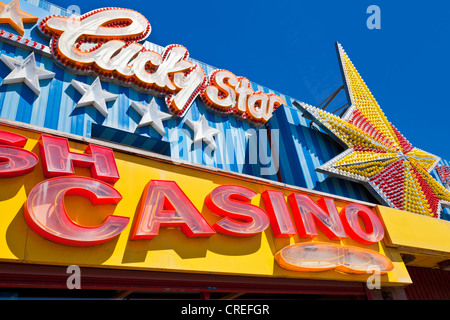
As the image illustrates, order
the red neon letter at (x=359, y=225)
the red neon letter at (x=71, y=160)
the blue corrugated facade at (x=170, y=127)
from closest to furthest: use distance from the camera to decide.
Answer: the red neon letter at (x=71, y=160) → the red neon letter at (x=359, y=225) → the blue corrugated facade at (x=170, y=127)

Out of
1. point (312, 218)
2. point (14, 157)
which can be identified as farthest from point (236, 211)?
point (14, 157)

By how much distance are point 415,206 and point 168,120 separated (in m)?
6.38

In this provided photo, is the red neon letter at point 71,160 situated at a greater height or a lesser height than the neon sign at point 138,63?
lesser

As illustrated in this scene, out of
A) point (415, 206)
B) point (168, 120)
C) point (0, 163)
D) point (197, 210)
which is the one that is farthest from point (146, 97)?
point (415, 206)

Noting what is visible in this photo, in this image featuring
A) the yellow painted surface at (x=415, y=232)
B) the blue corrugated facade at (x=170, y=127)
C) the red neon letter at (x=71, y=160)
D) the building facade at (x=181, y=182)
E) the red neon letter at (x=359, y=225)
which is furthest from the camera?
the yellow painted surface at (x=415, y=232)

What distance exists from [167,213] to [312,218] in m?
2.73

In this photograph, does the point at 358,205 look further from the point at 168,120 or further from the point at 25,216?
the point at 25,216

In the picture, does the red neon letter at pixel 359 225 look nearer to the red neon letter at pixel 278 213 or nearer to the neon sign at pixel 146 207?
the neon sign at pixel 146 207

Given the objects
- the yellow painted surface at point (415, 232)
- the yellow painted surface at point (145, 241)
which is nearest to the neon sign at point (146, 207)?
the yellow painted surface at point (145, 241)

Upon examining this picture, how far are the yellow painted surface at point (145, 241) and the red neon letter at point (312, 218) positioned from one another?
0.55ft

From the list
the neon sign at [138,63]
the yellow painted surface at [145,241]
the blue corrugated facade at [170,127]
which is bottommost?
the yellow painted surface at [145,241]

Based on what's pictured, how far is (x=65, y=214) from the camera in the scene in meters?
3.96

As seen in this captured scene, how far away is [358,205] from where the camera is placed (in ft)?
23.1

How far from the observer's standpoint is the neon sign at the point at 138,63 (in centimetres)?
761
